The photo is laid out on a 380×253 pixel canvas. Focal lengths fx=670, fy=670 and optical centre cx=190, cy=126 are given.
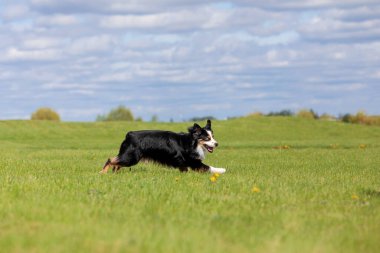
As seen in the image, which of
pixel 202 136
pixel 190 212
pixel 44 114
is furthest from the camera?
pixel 44 114

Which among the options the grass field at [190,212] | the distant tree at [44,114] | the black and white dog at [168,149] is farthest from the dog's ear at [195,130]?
the distant tree at [44,114]

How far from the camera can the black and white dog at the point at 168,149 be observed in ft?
51.5

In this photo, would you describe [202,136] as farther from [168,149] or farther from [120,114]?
[120,114]

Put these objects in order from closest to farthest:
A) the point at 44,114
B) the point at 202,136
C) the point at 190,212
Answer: the point at 190,212 < the point at 202,136 < the point at 44,114

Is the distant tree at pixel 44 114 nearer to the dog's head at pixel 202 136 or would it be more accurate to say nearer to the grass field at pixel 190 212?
the grass field at pixel 190 212

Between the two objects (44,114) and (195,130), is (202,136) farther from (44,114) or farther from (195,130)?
(44,114)

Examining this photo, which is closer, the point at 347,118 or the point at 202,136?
the point at 202,136

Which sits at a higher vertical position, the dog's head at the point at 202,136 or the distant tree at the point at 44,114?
the distant tree at the point at 44,114

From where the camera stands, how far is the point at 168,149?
15.9 m

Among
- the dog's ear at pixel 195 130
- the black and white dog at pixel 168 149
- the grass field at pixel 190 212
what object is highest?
the dog's ear at pixel 195 130

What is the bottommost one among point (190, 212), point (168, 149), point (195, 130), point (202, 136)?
point (190, 212)

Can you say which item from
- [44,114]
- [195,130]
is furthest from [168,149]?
[44,114]

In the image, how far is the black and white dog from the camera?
51.5 feet

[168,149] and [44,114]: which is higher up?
[44,114]
